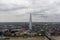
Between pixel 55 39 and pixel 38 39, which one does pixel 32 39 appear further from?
pixel 55 39

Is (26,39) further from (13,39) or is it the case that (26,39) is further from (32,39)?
(13,39)

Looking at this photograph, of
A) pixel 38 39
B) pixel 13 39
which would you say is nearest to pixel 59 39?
pixel 38 39

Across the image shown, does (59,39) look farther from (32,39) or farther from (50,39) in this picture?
(32,39)

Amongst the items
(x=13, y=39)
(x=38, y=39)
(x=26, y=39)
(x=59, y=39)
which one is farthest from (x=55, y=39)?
(x=13, y=39)

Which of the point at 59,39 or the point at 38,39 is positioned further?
the point at 59,39

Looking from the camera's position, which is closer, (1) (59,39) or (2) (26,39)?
(2) (26,39)

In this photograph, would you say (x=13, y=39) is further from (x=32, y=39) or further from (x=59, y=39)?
(x=59, y=39)

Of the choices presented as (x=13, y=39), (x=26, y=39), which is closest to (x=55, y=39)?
(x=26, y=39)

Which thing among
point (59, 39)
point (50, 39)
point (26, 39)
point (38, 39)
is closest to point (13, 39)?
point (26, 39)
